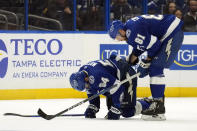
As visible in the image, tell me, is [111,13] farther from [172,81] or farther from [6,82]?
[6,82]

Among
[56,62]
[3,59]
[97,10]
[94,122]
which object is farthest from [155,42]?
[97,10]

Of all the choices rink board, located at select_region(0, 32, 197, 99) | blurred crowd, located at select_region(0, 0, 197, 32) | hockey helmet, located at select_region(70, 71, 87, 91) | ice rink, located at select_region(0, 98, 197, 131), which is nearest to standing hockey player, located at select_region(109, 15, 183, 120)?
ice rink, located at select_region(0, 98, 197, 131)

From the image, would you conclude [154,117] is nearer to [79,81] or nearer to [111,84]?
[111,84]

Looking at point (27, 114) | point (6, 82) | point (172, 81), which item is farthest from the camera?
point (172, 81)

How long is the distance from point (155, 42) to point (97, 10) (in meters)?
3.22

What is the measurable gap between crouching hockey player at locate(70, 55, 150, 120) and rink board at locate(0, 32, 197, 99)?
246cm

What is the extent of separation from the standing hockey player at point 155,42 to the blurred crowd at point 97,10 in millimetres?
2871

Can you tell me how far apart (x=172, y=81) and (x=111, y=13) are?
1352 mm

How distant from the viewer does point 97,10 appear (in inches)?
334

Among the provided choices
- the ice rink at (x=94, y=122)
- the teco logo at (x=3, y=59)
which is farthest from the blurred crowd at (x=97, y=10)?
the ice rink at (x=94, y=122)

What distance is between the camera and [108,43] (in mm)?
8180

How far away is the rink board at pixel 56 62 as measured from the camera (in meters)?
7.78

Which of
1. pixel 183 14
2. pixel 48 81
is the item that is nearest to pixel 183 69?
pixel 183 14

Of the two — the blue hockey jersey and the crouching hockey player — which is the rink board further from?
the blue hockey jersey
